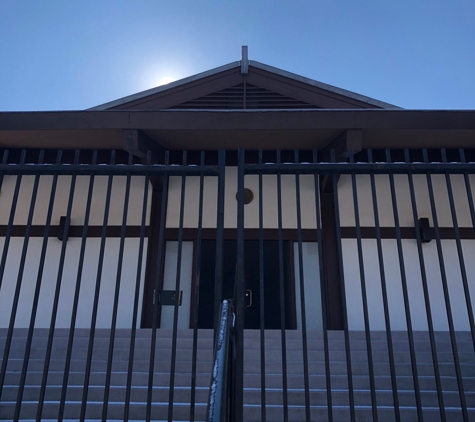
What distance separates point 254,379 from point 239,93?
5296mm

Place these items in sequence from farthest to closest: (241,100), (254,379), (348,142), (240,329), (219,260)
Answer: (241,100) < (348,142) < (254,379) < (219,260) < (240,329)

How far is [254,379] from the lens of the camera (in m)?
3.60

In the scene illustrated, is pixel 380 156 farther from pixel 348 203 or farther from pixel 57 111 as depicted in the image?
pixel 57 111

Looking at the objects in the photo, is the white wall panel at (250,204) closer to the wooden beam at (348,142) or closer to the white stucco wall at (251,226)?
the white stucco wall at (251,226)

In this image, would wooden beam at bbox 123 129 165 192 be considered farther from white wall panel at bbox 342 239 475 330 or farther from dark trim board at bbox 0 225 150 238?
white wall panel at bbox 342 239 475 330

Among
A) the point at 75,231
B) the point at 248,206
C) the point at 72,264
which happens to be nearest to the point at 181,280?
the point at 248,206

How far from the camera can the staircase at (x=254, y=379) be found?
3129 millimetres

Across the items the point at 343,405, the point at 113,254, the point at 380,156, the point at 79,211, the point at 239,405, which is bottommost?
the point at 343,405

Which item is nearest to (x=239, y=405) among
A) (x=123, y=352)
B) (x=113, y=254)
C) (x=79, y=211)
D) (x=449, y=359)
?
(x=123, y=352)

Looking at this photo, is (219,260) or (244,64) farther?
(244,64)

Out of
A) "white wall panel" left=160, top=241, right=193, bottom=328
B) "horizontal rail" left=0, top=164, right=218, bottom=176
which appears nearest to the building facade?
"white wall panel" left=160, top=241, right=193, bottom=328

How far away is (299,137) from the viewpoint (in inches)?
240

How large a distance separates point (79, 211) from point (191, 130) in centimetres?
273

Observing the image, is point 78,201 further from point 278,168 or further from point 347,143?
point 278,168
